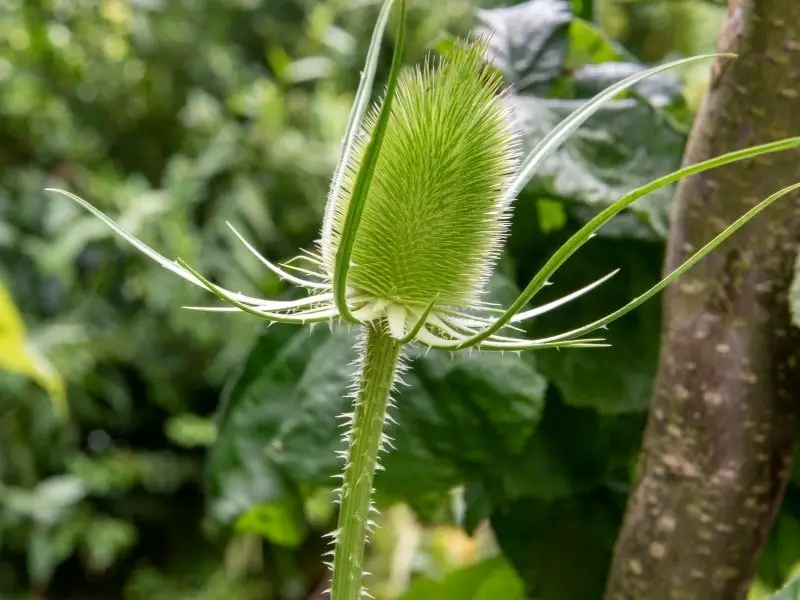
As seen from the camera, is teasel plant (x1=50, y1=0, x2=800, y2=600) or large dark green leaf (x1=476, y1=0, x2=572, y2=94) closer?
teasel plant (x1=50, y1=0, x2=800, y2=600)

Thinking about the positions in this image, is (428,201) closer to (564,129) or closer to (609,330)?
(564,129)

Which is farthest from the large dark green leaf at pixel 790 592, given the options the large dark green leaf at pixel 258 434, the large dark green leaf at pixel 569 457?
the large dark green leaf at pixel 258 434

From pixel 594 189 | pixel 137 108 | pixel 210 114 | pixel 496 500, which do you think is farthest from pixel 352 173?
pixel 137 108

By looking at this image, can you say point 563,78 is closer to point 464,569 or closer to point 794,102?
point 794,102

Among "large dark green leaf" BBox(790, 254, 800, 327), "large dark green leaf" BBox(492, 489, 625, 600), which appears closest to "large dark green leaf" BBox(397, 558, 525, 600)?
"large dark green leaf" BBox(492, 489, 625, 600)

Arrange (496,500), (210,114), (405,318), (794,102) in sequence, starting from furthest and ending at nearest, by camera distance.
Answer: (210,114)
(496,500)
(794,102)
(405,318)

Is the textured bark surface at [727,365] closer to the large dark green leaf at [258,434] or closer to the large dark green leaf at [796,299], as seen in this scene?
the large dark green leaf at [796,299]

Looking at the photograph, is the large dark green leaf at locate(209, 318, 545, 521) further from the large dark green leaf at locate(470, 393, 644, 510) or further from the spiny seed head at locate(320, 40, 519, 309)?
the spiny seed head at locate(320, 40, 519, 309)
